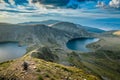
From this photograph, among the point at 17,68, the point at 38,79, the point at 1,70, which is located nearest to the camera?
the point at 38,79

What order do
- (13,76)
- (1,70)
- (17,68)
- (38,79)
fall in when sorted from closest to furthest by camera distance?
(38,79) < (13,76) < (17,68) < (1,70)

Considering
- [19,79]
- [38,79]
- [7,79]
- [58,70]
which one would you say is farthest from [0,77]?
[58,70]

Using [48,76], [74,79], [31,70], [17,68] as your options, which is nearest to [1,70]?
[17,68]

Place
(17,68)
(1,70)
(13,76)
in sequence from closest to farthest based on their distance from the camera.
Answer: (13,76) < (17,68) < (1,70)

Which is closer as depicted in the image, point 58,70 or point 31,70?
point 31,70

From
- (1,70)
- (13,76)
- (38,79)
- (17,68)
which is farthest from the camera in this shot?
(1,70)

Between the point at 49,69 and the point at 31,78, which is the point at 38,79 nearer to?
the point at 31,78

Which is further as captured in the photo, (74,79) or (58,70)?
(58,70)

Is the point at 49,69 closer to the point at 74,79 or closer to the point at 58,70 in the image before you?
the point at 58,70
